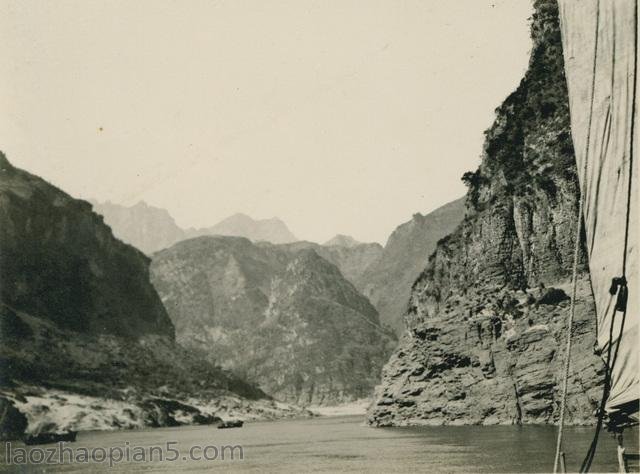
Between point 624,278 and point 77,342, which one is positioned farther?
point 77,342

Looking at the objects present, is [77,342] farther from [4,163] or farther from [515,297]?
[515,297]

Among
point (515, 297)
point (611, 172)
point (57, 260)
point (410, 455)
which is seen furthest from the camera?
point (57, 260)

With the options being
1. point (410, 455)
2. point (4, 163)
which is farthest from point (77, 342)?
point (410, 455)

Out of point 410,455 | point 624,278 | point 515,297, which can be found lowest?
point 410,455

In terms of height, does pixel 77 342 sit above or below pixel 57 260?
below

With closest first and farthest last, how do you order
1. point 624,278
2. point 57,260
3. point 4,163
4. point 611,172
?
point 624,278 < point 611,172 < point 4,163 < point 57,260

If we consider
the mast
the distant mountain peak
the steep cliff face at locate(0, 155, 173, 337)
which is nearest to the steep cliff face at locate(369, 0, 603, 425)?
the mast

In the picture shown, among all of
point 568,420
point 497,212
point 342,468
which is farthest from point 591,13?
point 497,212
